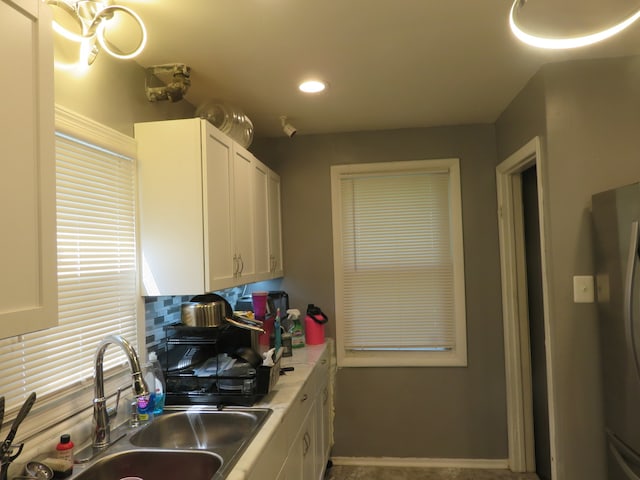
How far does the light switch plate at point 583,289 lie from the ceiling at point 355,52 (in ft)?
3.59

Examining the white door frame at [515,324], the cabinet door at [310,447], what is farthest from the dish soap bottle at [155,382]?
the white door frame at [515,324]

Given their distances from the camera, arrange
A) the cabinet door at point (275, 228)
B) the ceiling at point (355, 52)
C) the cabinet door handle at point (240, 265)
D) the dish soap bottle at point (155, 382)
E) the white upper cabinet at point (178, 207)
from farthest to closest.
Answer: the cabinet door at point (275, 228) < the cabinet door handle at point (240, 265) < the white upper cabinet at point (178, 207) < the dish soap bottle at point (155, 382) < the ceiling at point (355, 52)

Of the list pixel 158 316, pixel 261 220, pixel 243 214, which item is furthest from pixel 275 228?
pixel 158 316

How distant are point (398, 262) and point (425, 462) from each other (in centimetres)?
145

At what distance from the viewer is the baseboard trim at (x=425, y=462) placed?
9.59 feet

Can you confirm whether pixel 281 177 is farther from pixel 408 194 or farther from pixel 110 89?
pixel 110 89

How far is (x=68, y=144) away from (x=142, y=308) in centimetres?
76

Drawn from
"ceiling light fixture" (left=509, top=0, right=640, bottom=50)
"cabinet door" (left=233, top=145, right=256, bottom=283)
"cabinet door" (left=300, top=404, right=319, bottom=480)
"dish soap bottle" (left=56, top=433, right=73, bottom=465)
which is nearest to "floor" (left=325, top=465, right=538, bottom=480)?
"cabinet door" (left=300, top=404, right=319, bottom=480)

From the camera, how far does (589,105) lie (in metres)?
2.06

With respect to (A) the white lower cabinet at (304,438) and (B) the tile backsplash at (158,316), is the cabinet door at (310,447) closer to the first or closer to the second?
(A) the white lower cabinet at (304,438)

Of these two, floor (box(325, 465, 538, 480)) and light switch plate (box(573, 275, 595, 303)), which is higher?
light switch plate (box(573, 275, 595, 303))

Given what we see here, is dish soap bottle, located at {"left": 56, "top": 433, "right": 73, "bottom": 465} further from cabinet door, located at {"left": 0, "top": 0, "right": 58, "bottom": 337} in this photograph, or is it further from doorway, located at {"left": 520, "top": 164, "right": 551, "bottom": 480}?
doorway, located at {"left": 520, "top": 164, "right": 551, "bottom": 480}

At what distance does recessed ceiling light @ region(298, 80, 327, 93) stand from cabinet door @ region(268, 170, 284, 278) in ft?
2.50

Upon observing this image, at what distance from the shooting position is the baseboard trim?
9.59ft
